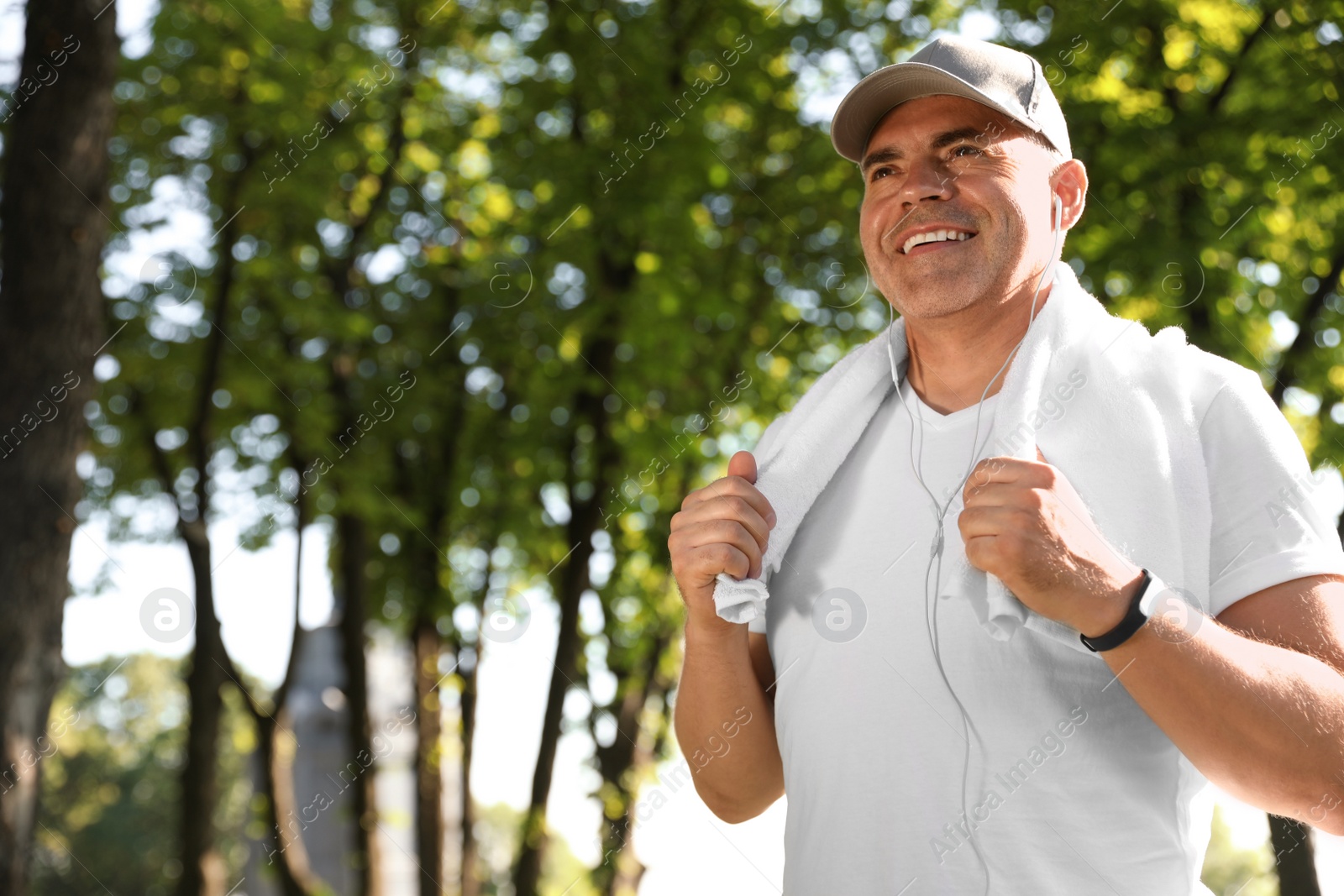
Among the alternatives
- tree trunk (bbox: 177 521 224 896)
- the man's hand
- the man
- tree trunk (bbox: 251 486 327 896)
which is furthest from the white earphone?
tree trunk (bbox: 251 486 327 896)

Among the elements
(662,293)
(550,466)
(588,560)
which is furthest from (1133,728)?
(550,466)

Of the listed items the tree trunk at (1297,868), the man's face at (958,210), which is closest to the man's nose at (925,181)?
the man's face at (958,210)

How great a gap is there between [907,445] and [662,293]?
8.84 m

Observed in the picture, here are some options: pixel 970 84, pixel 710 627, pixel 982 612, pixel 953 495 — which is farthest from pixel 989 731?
pixel 970 84

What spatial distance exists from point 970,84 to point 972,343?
49 cm

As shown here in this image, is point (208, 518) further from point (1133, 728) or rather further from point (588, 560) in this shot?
point (1133, 728)

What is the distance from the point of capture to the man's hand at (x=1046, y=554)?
1807mm

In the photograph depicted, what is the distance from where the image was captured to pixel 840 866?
2.09 m

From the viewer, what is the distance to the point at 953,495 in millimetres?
2248

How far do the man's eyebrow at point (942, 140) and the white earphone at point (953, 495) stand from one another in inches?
7.6

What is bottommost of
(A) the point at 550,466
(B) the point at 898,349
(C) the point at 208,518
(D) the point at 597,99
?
(A) the point at 550,466

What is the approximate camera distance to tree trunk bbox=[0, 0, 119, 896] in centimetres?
614

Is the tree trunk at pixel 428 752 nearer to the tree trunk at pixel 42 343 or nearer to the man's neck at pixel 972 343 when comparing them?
the tree trunk at pixel 42 343

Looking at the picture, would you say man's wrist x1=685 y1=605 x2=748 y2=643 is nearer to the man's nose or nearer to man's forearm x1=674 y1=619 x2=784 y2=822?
man's forearm x1=674 y1=619 x2=784 y2=822
